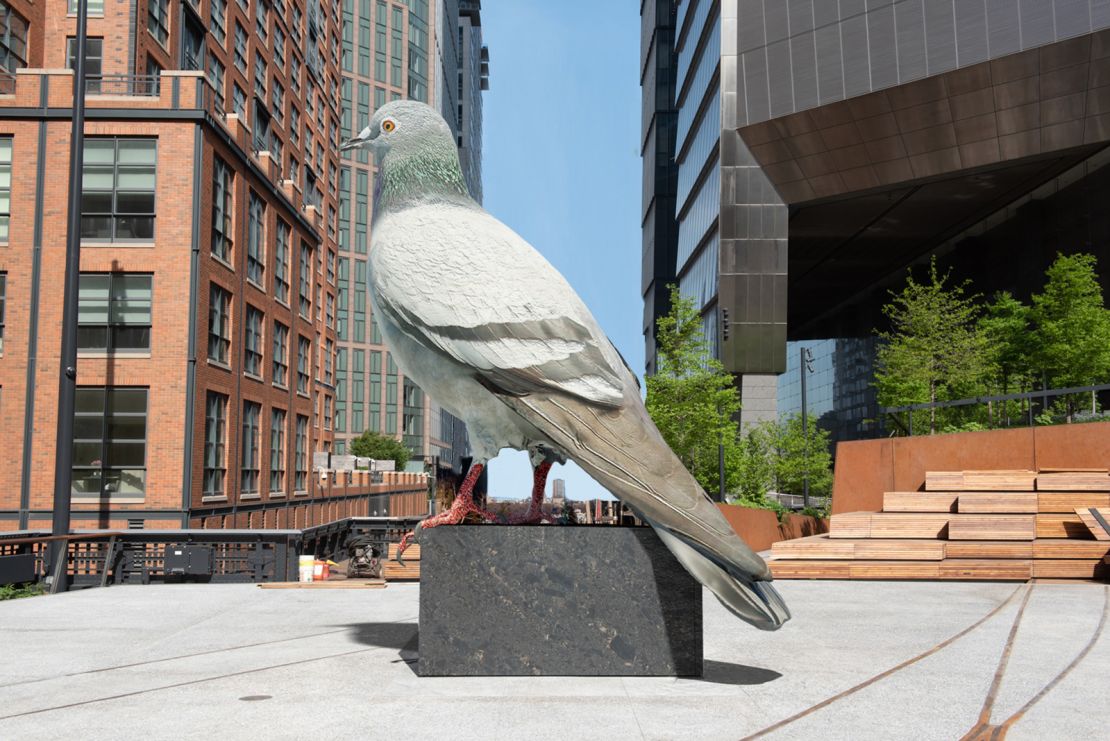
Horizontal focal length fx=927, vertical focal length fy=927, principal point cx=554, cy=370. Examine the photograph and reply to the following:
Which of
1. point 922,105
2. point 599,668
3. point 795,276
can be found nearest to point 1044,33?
point 922,105

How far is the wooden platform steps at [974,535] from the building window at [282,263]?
86.6 feet

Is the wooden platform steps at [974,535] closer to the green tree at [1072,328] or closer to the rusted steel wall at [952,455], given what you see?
the rusted steel wall at [952,455]

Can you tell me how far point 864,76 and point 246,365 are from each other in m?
25.1

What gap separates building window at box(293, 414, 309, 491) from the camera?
42.2m

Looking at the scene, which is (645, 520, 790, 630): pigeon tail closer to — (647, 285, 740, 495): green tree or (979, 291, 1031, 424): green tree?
(647, 285, 740, 495): green tree

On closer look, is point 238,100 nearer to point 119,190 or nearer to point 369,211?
point 119,190

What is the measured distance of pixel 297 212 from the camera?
134ft

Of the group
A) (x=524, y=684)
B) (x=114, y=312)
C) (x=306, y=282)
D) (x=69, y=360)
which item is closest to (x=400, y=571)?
(x=69, y=360)

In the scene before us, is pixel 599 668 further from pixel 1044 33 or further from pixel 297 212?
pixel 297 212

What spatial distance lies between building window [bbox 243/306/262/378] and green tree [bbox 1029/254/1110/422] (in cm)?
2979

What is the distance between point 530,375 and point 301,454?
38.7 meters

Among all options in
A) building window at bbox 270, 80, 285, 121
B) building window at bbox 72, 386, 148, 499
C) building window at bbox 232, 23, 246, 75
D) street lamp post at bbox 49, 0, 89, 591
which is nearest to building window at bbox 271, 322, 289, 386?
building window at bbox 72, 386, 148, 499

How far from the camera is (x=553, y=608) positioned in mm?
6555

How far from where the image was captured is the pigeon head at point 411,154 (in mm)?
7156
